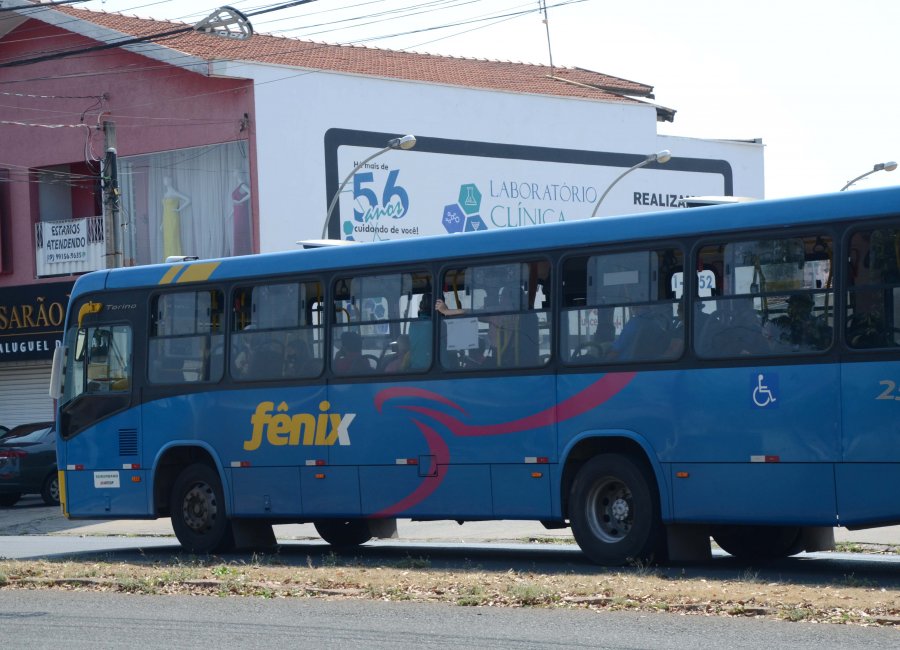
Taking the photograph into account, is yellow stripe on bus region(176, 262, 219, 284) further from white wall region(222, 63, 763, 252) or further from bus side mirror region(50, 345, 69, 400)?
white wall region(222, 63, 763, 252)

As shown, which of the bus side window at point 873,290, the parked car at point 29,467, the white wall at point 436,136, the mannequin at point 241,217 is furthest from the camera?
the white wall at point 436,136

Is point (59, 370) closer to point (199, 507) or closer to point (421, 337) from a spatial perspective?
point (199, 507)

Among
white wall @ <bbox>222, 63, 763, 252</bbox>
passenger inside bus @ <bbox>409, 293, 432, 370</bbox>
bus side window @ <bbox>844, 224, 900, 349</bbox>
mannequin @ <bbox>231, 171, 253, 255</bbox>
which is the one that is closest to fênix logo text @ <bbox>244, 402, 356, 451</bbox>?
passenger inside bus @ <bbox>409, 293, 432, 370</bbox>

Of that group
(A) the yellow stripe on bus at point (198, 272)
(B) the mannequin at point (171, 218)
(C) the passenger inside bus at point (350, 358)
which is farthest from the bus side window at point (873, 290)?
(B) the mannequin at point (171, 218)

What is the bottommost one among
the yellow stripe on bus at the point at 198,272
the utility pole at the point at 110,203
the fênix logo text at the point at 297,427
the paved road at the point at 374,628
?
the paved road at the point at 374,628

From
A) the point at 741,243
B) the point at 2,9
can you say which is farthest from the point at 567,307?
the point at 2,9

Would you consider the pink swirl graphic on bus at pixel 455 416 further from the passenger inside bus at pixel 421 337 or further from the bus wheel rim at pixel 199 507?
the bus wheel rim at pixel 199 507

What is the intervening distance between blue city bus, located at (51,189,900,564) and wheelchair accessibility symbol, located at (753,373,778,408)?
0.06 ft

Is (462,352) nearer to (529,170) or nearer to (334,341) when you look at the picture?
(334,341)

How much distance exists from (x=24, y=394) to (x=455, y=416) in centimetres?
2739

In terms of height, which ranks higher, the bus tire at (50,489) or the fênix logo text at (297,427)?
the fênix logo text at (297,427)

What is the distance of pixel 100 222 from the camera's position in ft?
126

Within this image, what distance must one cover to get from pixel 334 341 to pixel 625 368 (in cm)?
355

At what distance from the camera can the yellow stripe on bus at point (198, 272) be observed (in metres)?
17.0
